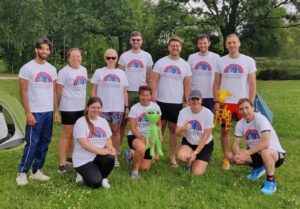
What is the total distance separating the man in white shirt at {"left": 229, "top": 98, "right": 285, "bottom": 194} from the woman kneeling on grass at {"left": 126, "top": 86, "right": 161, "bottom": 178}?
115 cm

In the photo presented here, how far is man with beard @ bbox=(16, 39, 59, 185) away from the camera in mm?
4520

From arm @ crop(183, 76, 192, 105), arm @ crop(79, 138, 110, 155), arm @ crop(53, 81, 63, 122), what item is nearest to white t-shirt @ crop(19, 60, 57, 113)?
arm @ crop(53, 81, 63, 122)

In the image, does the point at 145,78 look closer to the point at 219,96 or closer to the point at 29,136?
the point at 219,96

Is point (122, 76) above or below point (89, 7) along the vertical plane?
below

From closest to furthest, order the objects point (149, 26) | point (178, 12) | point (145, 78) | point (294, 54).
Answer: point (145, 78)
point (178, 12)
point (149, 26)
point (294, 54)

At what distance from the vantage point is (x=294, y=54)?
44.1 meters

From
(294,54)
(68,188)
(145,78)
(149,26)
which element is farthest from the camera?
(294,54)

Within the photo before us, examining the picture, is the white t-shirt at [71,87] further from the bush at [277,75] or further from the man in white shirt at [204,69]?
the bush at [277,75]

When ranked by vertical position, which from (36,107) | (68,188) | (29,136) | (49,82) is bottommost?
(68,188)

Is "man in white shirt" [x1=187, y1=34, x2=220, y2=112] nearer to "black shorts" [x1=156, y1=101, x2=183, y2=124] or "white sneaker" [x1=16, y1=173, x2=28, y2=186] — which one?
"black shorts" [x1=156, y1=101, x2=183, y2=124]

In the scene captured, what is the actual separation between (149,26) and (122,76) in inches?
832

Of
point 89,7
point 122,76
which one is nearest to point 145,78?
point 122,76

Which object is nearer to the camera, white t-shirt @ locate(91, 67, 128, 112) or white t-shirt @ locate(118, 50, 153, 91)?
white t-shirt @ locate(91, 67, 128, 112)

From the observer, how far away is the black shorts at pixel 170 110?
17.9 feet
